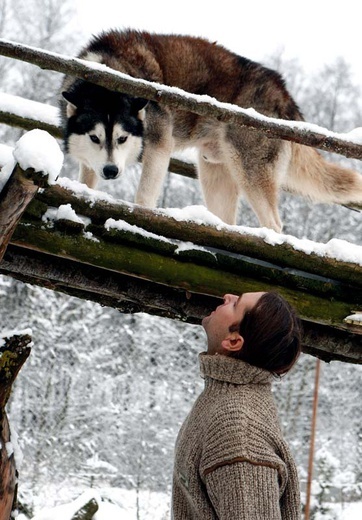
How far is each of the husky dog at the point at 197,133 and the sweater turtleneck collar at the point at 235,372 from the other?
2.35 meters

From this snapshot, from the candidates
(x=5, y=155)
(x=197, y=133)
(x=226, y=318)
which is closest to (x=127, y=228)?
(x=5, y=155)

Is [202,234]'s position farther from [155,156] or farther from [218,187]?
[218,187]

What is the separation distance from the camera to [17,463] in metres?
2.24

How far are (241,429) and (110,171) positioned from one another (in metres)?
2.56

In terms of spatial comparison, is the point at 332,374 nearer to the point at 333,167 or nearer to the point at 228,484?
the point at 333,167

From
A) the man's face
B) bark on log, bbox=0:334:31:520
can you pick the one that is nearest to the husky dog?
bark on log, bbox=0:334:31:520

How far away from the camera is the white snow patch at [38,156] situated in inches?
68.5

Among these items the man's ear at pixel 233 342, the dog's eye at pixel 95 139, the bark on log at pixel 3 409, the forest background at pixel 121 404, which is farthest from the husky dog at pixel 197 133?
the forest background at pixel 121 404

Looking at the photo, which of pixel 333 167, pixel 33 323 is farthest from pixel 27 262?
pixel 33 323

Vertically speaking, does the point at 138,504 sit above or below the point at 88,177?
below

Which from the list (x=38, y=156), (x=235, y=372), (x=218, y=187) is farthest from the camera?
(x=218, y=187)

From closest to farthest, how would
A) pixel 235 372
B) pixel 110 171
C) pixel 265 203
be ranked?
pixel 235 372 < pixel 110 171 < pixel 265 203

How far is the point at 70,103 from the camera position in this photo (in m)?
4.45

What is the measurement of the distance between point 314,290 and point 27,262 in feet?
3.82
